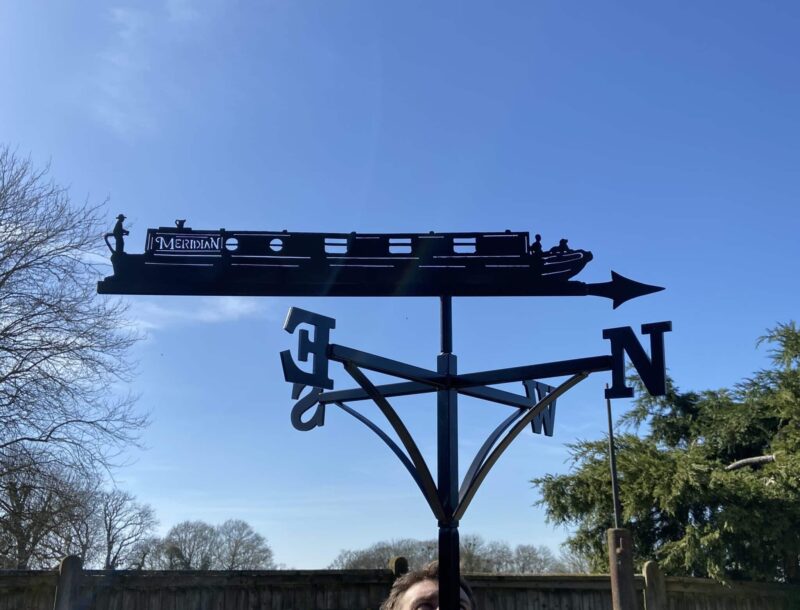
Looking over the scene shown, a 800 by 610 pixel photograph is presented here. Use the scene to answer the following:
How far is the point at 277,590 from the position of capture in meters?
7.24

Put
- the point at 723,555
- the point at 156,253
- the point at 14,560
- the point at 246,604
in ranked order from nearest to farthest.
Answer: the point at 156,253
the point at 246,604
the point at 723,555
the point at 14,560

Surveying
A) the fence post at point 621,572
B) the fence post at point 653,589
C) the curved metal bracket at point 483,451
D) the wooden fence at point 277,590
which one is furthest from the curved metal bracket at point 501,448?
the fence post at point 653,589

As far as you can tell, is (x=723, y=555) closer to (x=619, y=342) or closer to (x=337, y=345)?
(x=619, y=342)

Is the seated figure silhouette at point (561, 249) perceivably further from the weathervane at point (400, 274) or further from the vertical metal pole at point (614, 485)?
the vertical metal pole at point (614, 485)

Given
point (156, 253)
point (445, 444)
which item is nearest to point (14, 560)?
point (156, 253)

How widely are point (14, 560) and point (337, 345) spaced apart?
10049mm

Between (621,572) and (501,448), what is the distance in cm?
421

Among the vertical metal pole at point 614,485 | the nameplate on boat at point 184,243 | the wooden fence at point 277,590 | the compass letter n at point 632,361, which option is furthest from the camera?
the vertical metal pole at point 614,485

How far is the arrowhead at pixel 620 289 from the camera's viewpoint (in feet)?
14.2

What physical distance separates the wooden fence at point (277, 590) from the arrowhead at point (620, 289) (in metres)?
3.94

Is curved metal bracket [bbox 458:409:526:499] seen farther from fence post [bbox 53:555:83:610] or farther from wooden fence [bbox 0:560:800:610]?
fence post [bbox 53:555:83:610]

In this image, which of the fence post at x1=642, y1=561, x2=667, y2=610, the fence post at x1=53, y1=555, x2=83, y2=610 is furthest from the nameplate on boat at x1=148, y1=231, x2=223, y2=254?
the fence post at x1=642, y1=561, x2=667, y2=610

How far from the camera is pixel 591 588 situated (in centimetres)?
770

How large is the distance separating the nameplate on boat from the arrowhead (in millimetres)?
2004
